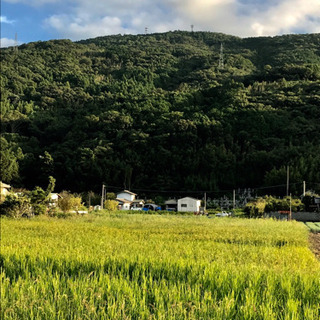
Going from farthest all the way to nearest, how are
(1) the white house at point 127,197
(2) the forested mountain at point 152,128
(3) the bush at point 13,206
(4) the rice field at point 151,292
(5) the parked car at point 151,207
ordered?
(2) the forested mountain at point 152,128, (1) the white house at point 127,197, (5) the parked car at point 151,207, (3) the bush at point 13,206, (4) the rice field at point 151,292

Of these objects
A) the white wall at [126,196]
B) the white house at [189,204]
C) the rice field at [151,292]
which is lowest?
the white house at [189,204]

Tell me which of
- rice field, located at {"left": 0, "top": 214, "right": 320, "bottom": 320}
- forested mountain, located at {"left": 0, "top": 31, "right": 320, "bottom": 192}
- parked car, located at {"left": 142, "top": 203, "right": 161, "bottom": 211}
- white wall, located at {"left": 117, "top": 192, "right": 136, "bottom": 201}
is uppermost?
Result: forested mountain, located at {"left": 0, "top": 31, "right": 320, "bottom": 192}

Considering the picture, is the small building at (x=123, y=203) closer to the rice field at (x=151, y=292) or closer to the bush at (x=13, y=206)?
the bush at (x=13, y=206)

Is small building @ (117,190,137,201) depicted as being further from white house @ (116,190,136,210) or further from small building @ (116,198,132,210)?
small building @ (116,198,132,210)

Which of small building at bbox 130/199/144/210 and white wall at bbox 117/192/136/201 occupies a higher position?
white wall at bbox 117/192/136/201

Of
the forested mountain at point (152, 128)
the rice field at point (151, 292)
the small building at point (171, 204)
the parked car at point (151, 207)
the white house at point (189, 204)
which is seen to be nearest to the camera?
the rice field at point (151, 292)

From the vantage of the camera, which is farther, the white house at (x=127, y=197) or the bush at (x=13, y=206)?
the white house at (x=127, y=197)

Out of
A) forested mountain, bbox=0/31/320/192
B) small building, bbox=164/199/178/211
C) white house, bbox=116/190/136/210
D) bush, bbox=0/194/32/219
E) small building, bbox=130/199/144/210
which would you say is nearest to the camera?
bush, bbox=0/194/32/219

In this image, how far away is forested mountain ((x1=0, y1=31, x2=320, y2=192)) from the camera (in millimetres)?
51094

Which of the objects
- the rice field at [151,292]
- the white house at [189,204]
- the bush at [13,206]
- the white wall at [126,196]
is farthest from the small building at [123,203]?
the rice field at [151,292]

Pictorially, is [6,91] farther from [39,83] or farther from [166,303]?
[166,303]

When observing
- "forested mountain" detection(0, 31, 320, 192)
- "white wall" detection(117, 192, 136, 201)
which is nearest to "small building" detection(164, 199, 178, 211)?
"forested mountain" detection(0, 31, 320, 192)

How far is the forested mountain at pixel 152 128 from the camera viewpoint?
2012 inches

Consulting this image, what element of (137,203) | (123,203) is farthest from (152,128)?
(123,203)
